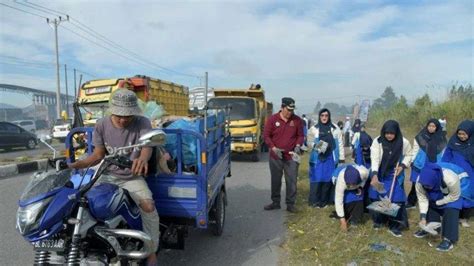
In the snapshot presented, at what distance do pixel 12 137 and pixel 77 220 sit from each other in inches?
732

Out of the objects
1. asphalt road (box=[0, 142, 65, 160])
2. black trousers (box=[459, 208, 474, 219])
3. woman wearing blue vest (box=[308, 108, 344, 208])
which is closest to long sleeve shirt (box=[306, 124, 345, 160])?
woman wearing blue vest (box=[308, 108, 344, 208])

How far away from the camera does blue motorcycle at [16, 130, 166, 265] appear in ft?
7.66

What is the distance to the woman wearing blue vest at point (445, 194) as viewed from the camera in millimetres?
4543

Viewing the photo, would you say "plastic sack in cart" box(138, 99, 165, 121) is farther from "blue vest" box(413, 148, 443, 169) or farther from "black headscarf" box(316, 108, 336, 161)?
"blue vest" box(413, 148, 443, 169)

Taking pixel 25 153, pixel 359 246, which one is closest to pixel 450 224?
pixel 359 246

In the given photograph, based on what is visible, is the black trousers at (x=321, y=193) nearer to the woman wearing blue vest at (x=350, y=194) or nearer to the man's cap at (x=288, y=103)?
the woman wearing blue vest at (x=350, y=194)

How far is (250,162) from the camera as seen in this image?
12.6 m

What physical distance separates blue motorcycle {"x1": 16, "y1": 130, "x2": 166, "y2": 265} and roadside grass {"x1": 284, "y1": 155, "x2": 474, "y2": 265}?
7.30 ft

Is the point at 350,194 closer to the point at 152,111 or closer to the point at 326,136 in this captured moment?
the point at 326,136

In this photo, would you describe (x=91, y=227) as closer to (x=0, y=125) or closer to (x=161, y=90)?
(x=161, y=90)

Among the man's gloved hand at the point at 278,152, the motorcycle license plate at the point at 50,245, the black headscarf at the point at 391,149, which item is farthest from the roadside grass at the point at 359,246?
the motorcycle license plate at the point at 50,245

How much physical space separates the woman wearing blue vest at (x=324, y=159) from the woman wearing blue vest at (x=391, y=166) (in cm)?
137

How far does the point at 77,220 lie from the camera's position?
240 cm

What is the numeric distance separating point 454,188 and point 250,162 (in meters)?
8.36
